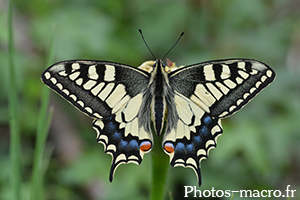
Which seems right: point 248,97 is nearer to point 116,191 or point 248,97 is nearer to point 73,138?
point 116,191

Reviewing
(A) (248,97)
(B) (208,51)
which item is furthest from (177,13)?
(A) (248,97)

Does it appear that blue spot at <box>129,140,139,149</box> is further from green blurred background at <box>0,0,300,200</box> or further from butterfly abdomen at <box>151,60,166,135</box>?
green blurred background at <box>0,0,300,200</box>

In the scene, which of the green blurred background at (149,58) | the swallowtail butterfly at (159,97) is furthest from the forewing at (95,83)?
the green blurred background at (149,58)

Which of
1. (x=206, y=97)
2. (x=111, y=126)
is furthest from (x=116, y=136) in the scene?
(x=206, y=97)

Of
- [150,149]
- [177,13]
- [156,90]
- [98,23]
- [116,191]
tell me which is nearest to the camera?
[150,149]

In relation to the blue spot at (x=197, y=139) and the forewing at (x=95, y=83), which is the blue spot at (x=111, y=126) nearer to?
the forewing at (x=95, y=83)

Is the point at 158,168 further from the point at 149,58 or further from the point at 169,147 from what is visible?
the point at 149,58

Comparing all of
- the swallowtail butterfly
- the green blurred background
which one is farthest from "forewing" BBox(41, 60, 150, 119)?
the green blurred background
